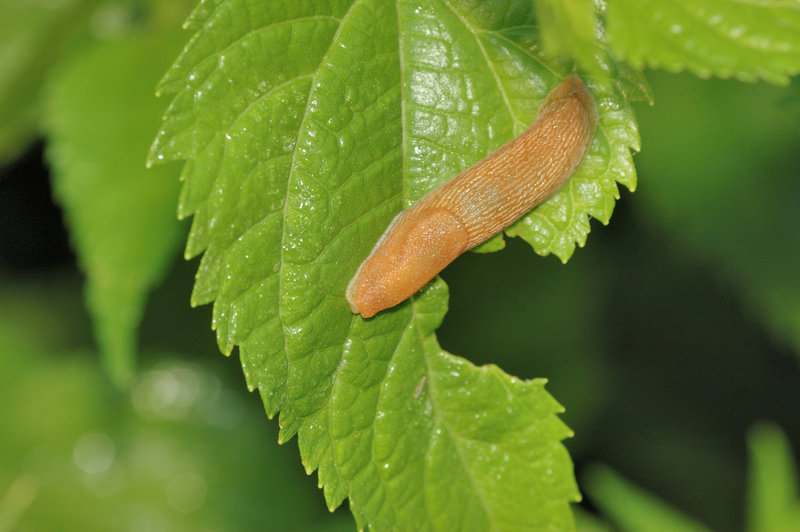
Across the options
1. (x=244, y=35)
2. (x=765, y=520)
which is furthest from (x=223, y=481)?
(x=244, y=35)

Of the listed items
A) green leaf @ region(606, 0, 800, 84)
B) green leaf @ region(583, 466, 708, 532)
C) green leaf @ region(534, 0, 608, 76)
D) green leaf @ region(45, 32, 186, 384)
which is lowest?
green leaf @ region(583, 466, 708, 532)

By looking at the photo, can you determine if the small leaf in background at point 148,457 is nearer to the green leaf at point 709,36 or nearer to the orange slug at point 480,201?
the orange slug at point 480,201

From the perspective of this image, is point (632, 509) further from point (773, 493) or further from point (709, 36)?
point (709, 36)

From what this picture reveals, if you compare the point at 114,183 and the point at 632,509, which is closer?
the point at 114,183

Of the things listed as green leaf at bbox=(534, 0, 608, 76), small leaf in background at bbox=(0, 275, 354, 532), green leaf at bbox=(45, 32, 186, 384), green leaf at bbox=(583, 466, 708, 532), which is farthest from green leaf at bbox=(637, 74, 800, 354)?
green leaf at bbox=(534, 0, 608, 76)

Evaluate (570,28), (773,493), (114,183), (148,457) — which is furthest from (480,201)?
(148,457)

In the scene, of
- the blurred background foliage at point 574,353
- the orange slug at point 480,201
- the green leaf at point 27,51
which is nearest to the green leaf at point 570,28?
the orange slug at point 480,201

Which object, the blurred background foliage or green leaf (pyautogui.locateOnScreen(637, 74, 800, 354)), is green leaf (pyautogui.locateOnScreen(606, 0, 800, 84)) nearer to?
the blurred background foliage
